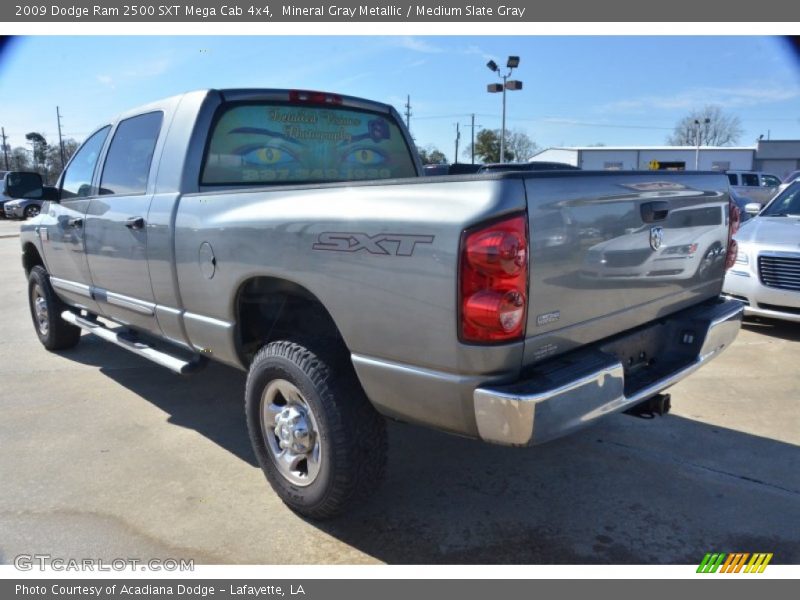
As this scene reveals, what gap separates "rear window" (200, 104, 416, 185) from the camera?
370 centimetres

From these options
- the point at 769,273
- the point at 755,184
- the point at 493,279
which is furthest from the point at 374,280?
the point at 755,184

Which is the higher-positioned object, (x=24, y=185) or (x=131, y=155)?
(x=131, y=155)

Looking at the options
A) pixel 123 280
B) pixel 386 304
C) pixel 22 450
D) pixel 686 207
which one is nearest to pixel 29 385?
pixel 22 450

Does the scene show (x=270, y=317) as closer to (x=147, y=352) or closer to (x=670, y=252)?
(x=147, y=352)

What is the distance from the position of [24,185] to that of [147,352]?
7.04 feet

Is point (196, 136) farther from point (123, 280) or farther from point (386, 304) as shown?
point (386, 304)

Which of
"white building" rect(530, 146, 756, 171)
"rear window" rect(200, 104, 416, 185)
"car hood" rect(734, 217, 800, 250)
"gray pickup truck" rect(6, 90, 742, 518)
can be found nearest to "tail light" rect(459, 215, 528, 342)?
"gray pickup truck" rect(6, 90, 742, 518)

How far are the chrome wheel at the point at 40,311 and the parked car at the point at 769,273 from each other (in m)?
6.50

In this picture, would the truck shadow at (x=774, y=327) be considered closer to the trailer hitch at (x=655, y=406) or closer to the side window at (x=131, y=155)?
the trailer hitch at (x=655, y=406)

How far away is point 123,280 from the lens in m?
4.09

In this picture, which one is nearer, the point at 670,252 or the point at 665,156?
the point at 670,252

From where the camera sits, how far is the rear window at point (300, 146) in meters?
3.70

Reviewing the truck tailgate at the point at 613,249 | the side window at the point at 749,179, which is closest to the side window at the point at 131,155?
the truck tailgate at the point at 613,249

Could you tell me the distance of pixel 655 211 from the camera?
2713 millimetres
